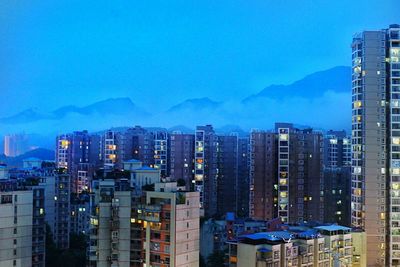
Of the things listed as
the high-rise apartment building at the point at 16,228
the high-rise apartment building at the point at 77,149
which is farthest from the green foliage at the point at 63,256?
the high-rise apartment building at the point at 77,149

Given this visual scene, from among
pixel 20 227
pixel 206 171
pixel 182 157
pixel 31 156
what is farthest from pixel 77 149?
pixel 20 227

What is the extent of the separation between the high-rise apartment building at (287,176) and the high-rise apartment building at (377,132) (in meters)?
3.20

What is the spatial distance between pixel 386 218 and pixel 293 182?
379 centimetres

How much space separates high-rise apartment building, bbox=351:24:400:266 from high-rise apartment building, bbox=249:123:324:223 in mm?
3202

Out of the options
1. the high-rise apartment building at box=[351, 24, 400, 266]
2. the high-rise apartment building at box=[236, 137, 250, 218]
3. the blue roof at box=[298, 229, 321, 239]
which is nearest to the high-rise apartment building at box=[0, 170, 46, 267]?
the blue roof at box=[298, 229, 321, 239]

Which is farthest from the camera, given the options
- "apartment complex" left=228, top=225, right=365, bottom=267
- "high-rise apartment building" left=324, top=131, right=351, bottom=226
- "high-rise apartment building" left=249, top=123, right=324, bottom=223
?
"high-rise apartment building" left=324, top=131, right=351, bottom=226

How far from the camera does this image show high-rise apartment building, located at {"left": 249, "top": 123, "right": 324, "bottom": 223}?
43.6ft

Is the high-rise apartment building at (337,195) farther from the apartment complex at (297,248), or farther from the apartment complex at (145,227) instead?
the apartment complex at (145,227)

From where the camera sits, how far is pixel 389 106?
9984 mm

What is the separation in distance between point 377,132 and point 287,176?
3.70 metres

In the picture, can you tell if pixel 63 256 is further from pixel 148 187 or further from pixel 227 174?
pixel 227 174

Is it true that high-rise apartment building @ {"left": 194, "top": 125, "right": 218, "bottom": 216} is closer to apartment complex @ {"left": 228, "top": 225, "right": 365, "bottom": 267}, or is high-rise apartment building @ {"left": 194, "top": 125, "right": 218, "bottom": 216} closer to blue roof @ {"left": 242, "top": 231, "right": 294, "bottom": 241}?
apartment complex @ {"left": 228, "top": 225, "right": 365, "bottom": 267}

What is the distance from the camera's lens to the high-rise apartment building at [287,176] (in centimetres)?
1328

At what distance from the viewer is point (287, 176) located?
43.8 ft
